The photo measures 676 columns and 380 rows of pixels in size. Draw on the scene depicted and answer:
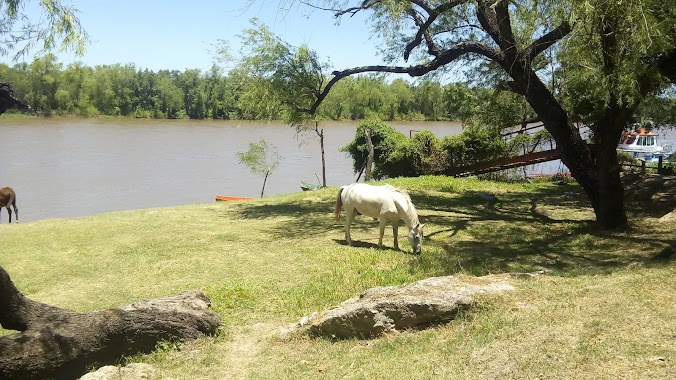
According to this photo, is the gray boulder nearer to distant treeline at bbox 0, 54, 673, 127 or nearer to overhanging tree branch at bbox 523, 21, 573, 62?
overhanging tree branch at bbox 523, 21, 573, 62

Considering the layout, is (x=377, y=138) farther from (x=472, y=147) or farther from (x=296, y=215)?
(x=296, y=215)

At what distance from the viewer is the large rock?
19.8ft

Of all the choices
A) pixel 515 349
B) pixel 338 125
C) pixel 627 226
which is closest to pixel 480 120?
pixel 627 226

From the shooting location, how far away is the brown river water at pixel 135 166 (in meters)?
28.6

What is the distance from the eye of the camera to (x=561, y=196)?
727 inches

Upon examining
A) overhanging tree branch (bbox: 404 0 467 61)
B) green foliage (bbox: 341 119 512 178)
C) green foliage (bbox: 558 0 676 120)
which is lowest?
green foliage (bbox: 341 119 512 178)

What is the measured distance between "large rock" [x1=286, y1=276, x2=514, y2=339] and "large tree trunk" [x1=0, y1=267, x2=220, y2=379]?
1.42m

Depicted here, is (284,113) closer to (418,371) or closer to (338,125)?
(418,371)

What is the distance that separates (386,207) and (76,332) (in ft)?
20.5

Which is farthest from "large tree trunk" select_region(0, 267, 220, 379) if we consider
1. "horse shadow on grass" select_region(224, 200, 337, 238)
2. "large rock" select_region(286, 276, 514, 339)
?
"horse shadow on grass" select_region(224, 200, 337, 238)

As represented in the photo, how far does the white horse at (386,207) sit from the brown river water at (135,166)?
17388 millimetres

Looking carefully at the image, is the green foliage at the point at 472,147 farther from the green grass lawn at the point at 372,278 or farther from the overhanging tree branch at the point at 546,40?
the overhanging tree branch at the point at 546,40

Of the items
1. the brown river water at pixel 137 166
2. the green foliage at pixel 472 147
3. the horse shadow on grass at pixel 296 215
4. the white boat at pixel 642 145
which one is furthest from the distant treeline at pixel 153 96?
the horse shadow on grass at pixel 296 215

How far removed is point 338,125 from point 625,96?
5531 cm
